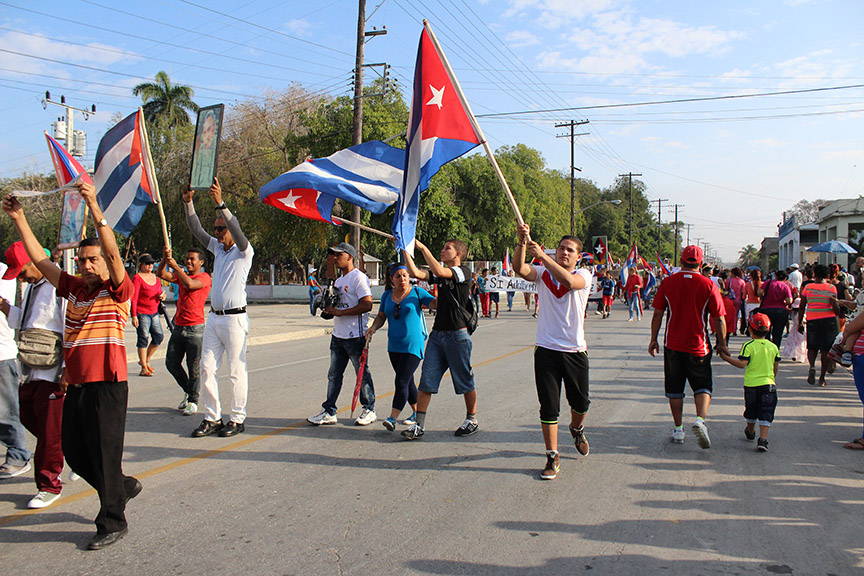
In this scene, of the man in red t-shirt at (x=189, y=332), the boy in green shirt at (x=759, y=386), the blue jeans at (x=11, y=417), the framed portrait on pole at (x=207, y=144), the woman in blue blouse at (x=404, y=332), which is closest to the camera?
the blue jeans at (x=11, y=417)

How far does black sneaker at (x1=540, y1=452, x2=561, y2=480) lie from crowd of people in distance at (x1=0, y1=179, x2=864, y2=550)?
0.04ft

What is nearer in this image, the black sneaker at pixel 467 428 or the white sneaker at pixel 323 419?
the black sneaker at pixel 467 428

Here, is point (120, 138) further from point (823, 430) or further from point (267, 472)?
point (823, 430)

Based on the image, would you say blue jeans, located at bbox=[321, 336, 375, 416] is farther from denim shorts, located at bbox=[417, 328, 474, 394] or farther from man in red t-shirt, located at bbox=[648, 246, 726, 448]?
man in red t-shirt, located at bbox=[648, 246, 726, 448]

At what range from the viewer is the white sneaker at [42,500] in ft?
15.1

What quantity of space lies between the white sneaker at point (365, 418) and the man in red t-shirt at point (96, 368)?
10.2 ft

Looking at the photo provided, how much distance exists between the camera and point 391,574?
366 cm

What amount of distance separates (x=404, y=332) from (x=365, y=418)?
3.70ft

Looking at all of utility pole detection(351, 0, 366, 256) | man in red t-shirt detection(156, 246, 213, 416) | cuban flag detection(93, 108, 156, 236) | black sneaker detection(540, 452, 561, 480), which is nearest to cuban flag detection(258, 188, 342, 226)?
man in red t-shirt detection(156, 246, 213, 416)

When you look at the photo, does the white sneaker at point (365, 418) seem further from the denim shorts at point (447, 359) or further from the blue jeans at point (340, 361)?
the denim shorts at point (447, 359)

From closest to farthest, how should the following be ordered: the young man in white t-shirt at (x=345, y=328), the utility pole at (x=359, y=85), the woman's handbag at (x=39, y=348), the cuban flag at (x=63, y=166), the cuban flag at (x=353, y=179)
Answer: the woman's handbag at (x=39, y=348), the young man in white t-shirt at (x=345, y=328), the cuban flag at (x=63, y=166), the cuban flag at (x=353, y=179), the utility pole at (x=359, y=85)

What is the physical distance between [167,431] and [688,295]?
547 cm

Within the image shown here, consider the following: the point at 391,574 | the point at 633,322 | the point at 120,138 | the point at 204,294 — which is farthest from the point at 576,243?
the point at 633,322

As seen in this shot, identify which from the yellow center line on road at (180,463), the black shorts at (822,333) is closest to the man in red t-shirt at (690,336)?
the yellow center line on road at (180,463)
